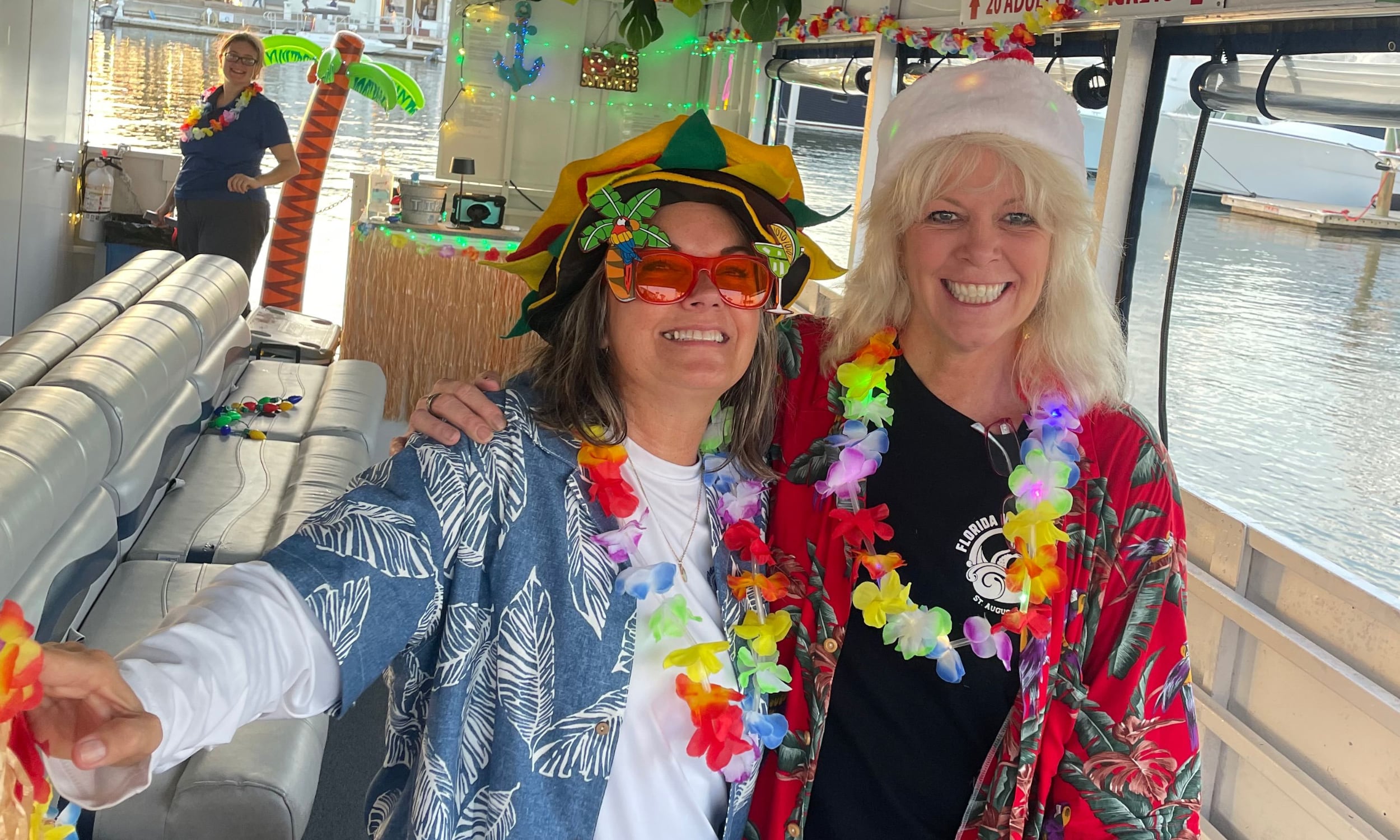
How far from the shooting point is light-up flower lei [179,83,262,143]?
19.6 ft

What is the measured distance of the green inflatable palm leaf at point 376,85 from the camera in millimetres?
7949

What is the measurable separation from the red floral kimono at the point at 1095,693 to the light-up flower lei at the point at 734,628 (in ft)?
0.19

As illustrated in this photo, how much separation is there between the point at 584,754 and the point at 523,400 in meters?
0.40

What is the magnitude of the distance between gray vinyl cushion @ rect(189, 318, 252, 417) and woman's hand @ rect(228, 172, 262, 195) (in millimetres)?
1375

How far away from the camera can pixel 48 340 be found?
3283 mm

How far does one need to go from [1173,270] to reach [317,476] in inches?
107

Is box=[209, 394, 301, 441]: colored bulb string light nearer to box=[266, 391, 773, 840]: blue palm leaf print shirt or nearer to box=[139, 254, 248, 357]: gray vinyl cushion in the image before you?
box=[139, 254, 248, 357]: gray vinyl cushion

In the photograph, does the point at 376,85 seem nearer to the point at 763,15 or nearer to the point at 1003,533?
the point at 763,15

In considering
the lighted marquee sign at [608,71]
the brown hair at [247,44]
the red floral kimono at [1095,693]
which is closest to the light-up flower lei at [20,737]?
the red floral kimono at [1095,693]

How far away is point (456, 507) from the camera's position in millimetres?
1222

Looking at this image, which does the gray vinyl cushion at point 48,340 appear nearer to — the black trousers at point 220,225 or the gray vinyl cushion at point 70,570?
the gray vinyl cushion at point 70,570

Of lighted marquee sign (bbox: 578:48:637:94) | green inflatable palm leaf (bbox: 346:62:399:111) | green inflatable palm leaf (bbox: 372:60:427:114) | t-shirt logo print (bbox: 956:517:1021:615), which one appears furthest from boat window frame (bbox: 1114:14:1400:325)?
lighted marquee sign (bbox: 578:48:637:94)

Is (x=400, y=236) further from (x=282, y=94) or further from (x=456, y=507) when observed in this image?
(x=282, y=94)

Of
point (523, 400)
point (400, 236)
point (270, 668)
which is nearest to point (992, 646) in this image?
point (523, 400)
